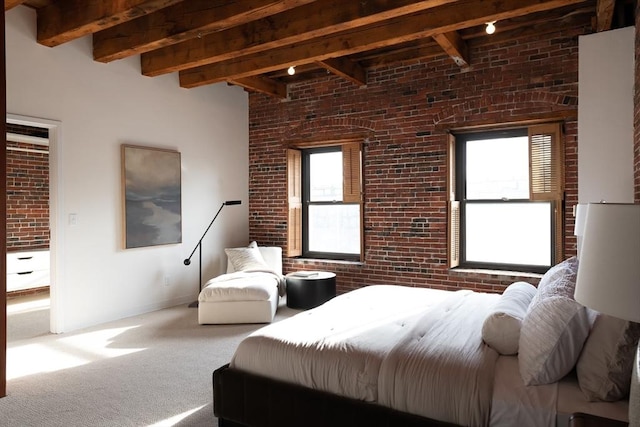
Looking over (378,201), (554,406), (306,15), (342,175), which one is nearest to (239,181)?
(342,175)

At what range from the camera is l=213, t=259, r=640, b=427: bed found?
1.83m

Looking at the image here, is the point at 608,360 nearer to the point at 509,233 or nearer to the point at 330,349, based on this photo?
the point at 330,349

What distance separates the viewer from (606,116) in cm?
358

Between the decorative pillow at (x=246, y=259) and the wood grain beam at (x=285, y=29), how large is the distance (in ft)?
7.70

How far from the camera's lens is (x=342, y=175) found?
6.05 meters

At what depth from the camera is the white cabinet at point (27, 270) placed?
6047 mm

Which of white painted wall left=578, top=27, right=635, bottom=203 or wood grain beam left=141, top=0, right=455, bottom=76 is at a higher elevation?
wood grain beam left=141, top=0, right=455, bottom=76

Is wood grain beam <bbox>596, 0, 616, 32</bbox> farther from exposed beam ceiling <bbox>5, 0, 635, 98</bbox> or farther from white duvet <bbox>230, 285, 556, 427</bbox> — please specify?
white duvet <bbox>230, 285, 556, 427</bbox>

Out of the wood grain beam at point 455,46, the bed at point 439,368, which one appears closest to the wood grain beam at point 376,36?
the wood grain beam at point 455,46

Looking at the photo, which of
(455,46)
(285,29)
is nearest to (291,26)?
(285,29)

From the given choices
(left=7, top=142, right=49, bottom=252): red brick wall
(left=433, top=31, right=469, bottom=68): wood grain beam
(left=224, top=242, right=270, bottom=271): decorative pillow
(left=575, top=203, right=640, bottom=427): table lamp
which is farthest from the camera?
(left=7, top=142, right=49, bottom=252): red brick wall

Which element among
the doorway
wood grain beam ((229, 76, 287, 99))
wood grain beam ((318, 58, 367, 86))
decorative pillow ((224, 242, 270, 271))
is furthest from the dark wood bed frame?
wood grain beam ((229, 76, 287, 99))

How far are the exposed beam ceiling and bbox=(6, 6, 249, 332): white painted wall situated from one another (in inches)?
9.6

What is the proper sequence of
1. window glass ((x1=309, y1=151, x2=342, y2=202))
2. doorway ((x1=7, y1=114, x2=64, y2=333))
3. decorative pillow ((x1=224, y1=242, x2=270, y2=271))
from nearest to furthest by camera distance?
doorway ((x1=7, y1=114, x2=64, y2=333))
decorative pillow ((x1=224, y1=242, x2=270, y2=271))
window glass ((x1=309, y1=151, x2=342, y2=202))
